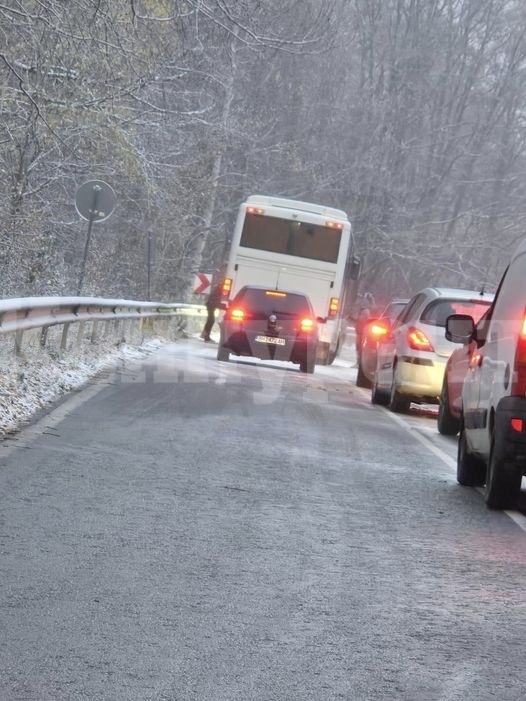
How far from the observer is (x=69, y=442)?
10844mm

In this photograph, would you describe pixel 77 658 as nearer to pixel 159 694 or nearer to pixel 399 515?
pixel 159 694

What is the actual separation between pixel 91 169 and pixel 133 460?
50.7 ft

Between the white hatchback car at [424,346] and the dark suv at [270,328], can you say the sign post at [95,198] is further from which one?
the white hatchback car at [424,346]

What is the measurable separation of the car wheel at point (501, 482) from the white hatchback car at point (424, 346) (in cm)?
720

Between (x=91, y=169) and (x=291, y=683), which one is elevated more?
(x=91, y=169)

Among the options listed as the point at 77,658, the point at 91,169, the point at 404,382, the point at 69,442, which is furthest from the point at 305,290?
the point at 77,658

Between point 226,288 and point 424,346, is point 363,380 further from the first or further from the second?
point 226,288

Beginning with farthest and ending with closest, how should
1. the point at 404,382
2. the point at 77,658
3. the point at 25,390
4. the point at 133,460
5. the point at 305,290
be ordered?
the point at 305,290
the point at 404,382
the point at 25,390
the point at 133,460
the point at 77,658

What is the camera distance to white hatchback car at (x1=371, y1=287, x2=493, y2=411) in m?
17.0

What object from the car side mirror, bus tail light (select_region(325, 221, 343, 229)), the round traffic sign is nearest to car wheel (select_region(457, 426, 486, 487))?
the car side mirror

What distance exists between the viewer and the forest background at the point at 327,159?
2383 centimetres

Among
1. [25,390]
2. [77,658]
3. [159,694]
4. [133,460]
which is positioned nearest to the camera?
[159,694]

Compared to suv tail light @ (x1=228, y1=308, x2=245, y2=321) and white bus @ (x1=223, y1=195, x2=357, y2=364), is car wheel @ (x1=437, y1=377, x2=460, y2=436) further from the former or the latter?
white bus @ (x1=223, y1=195, x2=357, y2=364)

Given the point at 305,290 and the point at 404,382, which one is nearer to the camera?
the point at 404,382
